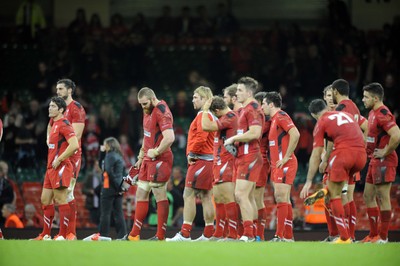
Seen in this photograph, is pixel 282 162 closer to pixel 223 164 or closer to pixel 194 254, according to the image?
pixel 223 164

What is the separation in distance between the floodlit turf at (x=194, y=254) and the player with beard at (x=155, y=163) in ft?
7.86

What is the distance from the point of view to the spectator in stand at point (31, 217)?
21.4 meters

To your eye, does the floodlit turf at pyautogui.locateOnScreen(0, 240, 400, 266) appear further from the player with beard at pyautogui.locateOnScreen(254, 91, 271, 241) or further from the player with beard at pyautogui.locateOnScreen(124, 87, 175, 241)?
the player with beard at pyautogui.locateOnScreen(254, 91, 271, 241)

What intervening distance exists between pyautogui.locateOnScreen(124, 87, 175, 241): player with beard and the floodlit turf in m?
2.39

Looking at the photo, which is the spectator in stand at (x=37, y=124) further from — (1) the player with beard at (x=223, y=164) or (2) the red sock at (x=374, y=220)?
(2) the red sock at (x=374, y=220)

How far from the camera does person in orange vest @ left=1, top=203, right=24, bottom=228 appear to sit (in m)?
20.4

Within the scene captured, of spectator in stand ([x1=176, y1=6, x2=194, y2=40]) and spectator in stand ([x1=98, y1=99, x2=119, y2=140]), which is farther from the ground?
spectator in stand ([x1=176, y1=6, x2=194, y2=40])

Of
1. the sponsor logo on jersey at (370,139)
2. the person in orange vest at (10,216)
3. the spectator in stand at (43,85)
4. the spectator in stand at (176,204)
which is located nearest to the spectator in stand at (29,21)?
the spectator in stand at (43,85)

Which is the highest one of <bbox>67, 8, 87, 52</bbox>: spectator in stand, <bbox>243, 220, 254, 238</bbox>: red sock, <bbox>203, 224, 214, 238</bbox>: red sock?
<bbox>67, 8, 87, 52</bbox>: spectator in stand

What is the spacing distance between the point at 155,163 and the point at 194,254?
3.45 metres

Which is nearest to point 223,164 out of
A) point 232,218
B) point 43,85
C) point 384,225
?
point 232,218

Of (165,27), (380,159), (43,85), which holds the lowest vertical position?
(380,159)

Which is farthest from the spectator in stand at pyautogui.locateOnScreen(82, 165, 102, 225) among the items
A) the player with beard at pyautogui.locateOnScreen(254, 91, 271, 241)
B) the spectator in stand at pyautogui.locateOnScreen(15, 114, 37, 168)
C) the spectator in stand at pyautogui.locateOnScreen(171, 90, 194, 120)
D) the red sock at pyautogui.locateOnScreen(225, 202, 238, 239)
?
the red sock at pyautogui.locateOnScreen(225, 202, 238, 239)

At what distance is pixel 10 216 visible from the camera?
20469mm
